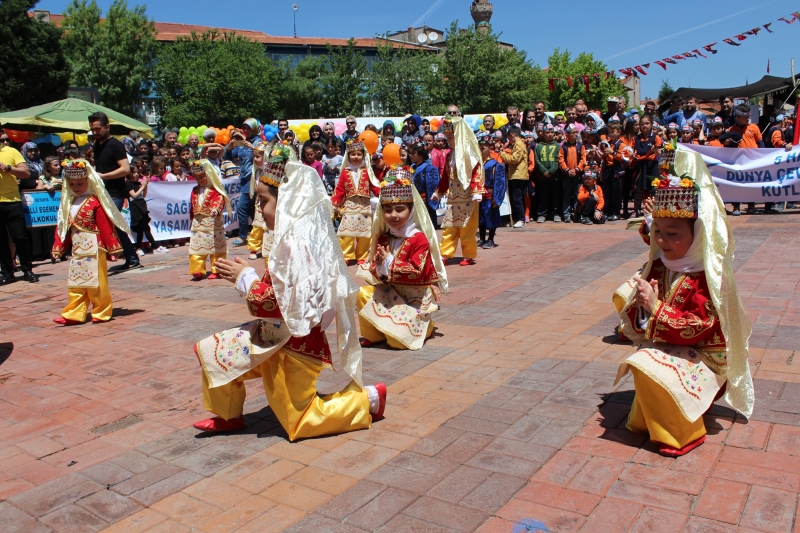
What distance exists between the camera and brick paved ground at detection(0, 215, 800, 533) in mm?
3145

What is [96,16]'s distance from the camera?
5256cm

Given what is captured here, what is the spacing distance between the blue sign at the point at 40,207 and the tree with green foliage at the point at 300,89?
3975 centimetres

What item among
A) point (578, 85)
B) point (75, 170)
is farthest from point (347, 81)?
point (75, 170)

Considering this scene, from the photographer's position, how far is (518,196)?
567 inches

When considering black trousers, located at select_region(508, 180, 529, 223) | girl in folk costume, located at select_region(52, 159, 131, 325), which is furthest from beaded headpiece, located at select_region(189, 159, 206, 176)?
black trousers, located at select_region(508, 180, 529, 223)

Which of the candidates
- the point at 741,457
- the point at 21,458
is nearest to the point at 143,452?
the point at 21,458

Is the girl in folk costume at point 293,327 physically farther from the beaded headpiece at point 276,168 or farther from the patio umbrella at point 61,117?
the patio umbrella at point 61,117

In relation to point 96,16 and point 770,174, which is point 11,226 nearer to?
point 770,174

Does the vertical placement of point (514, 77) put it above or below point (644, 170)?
above

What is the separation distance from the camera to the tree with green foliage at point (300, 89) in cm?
5153

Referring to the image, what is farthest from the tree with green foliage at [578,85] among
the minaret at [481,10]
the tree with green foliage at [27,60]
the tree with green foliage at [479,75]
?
the tree with green foliage at [27,60]

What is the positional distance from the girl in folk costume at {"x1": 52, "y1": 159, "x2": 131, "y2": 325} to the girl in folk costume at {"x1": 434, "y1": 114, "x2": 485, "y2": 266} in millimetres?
4686

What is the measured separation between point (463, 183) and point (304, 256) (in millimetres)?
6187

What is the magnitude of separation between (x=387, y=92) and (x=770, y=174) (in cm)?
3497
